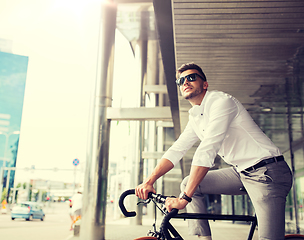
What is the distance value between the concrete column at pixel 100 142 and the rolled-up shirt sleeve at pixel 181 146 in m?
5.57

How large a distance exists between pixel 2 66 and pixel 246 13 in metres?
25.5

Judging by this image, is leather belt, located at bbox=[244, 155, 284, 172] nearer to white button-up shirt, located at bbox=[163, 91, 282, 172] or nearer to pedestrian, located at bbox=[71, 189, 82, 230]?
white button-up shirt, located at bbox=[163, 91, 282, 172]

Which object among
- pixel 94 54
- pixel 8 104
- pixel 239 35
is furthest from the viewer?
pixel 8 104

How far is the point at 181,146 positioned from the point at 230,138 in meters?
0.41

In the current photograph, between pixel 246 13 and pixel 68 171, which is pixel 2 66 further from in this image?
pixel 246 13

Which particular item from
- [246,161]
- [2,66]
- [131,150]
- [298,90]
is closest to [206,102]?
[246,161]

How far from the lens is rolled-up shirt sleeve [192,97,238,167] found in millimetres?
1771

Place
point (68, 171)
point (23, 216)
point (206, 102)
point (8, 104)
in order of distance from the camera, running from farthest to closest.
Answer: point (68, 171) < point (8, 104) < point (23, 216) < point (206, 102)

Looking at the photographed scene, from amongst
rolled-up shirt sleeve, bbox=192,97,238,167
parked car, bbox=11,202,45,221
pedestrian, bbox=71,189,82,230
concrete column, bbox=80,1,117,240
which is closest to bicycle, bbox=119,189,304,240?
rolled-up shirt sleeve, bbox=192,97,238,167

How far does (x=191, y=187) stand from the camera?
66.4 inches

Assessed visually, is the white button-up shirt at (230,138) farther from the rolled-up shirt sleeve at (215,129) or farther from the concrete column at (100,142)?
the concrete column at (100,142)

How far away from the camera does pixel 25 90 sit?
24.2 m

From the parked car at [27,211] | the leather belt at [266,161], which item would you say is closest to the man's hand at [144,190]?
the leather belt at [266,161]

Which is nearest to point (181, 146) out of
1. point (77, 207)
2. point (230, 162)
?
point (230, 162)
